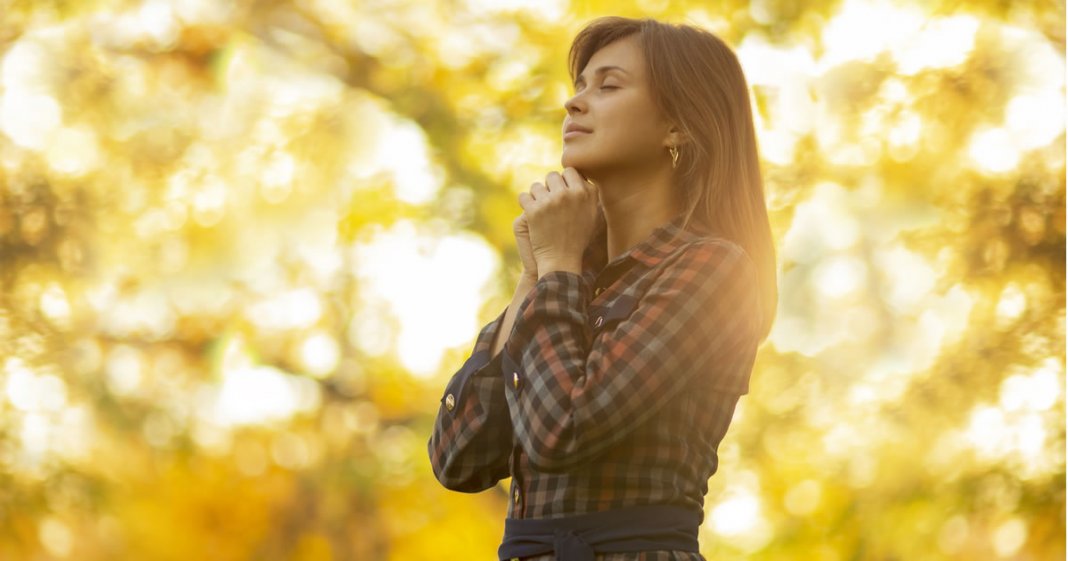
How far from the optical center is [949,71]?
15.1 ft

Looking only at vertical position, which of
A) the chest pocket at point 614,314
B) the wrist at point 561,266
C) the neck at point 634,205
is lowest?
the chest pocket at point 614,314

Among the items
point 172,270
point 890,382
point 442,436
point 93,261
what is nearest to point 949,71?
point 890,382

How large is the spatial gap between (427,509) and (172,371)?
1015 millimetres

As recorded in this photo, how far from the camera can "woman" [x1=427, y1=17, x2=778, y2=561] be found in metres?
1.30

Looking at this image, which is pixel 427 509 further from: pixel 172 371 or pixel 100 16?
pixel 100 16

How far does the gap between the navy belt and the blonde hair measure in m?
0.29

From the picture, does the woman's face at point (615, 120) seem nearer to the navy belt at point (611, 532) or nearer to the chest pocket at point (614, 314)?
the chest pocket at point (614, 314)

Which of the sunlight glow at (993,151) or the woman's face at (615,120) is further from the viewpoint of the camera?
the sunlight glow at (993,151)

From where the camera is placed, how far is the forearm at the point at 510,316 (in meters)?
1.50

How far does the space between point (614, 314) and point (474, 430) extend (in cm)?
21

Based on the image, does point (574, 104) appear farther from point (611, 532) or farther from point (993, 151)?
point (993, 151)

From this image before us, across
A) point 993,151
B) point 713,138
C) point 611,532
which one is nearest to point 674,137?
point 713,138

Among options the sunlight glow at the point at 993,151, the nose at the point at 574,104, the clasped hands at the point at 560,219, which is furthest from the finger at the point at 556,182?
the sunlight glow at the point at 993,151

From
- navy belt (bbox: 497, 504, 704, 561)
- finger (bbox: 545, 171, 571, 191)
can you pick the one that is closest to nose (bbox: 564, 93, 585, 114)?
finger (bbox: 545, 171, 571, 191)
